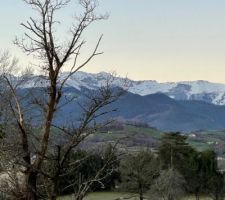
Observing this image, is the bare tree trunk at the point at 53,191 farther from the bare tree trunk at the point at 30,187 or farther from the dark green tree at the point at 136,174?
the dark green tree at the point at 136,174

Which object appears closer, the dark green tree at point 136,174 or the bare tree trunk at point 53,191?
the bare tree trunk at point 53,191

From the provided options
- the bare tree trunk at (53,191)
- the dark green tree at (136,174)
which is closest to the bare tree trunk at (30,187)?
the bare tree trunk at (53,191)

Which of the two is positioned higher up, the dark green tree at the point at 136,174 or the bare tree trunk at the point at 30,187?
the bare tree trunk at the point at 30,187

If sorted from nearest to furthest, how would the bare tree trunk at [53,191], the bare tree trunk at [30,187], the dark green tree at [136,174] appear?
the bare tree trunk at [53,191] → the bare tree trunk at [30,187] → the dark green tree at [136,174]

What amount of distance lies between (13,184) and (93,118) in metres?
2.17

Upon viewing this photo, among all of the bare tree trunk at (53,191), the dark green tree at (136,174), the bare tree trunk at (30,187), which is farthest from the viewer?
the dark green tree at (136,174)

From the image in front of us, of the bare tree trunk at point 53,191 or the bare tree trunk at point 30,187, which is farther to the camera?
the bare tree trunk at point 30,187

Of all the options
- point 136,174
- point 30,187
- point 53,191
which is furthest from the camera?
point 136,174

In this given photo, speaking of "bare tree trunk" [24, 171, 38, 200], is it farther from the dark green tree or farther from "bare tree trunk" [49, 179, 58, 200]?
the dark green tree

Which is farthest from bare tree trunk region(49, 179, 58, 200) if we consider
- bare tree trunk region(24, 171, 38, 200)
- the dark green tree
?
the dark green tree

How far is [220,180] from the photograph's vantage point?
96.7 m

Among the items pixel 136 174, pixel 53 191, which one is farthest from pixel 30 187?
pixel 136 174

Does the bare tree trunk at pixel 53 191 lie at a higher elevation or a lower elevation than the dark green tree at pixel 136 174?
higher

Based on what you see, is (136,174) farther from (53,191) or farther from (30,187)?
(53,191)
